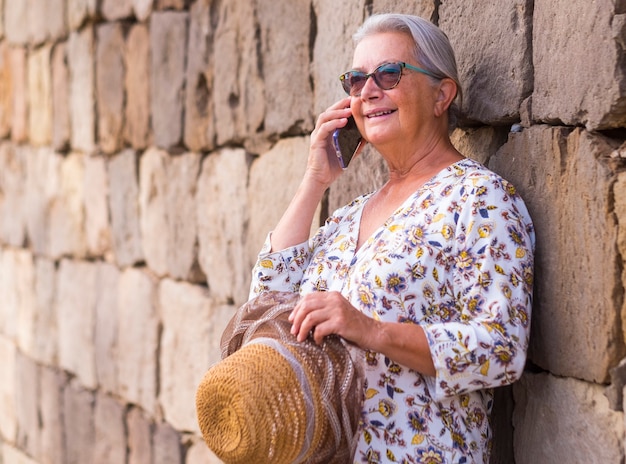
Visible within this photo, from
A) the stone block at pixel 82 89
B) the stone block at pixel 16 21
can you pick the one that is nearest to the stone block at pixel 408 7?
the stone block at pixel 82 89

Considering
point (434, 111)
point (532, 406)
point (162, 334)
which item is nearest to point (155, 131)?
point (162, 334)

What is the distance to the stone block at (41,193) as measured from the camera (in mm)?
7578

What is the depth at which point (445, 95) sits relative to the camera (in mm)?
3043

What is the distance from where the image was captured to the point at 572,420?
2742 mm

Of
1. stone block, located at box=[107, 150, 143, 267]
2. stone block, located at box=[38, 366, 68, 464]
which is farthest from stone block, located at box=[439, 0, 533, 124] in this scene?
stone block, located at box=[38, 366, 68, 464]

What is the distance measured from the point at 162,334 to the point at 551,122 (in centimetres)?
358

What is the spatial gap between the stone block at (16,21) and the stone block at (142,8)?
220 centimetres

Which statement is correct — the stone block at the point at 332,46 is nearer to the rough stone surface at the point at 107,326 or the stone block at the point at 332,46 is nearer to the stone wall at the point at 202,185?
the stone wall at the point at 202,185

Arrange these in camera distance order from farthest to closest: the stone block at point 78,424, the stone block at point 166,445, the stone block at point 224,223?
1. the stone block at point 78,424
2. the stone block at point 166,445
3. the stone block at point 224,223

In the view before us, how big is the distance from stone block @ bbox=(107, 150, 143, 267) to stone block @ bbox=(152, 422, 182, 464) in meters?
1.08

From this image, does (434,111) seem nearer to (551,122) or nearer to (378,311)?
(551,122)

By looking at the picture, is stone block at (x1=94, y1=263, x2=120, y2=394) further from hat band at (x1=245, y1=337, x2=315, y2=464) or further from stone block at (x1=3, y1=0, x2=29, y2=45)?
hat band at (x1=245, y1=337, x2=315, y2=464)

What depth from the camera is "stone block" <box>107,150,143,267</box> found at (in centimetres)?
627

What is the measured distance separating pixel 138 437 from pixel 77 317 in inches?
50.5
